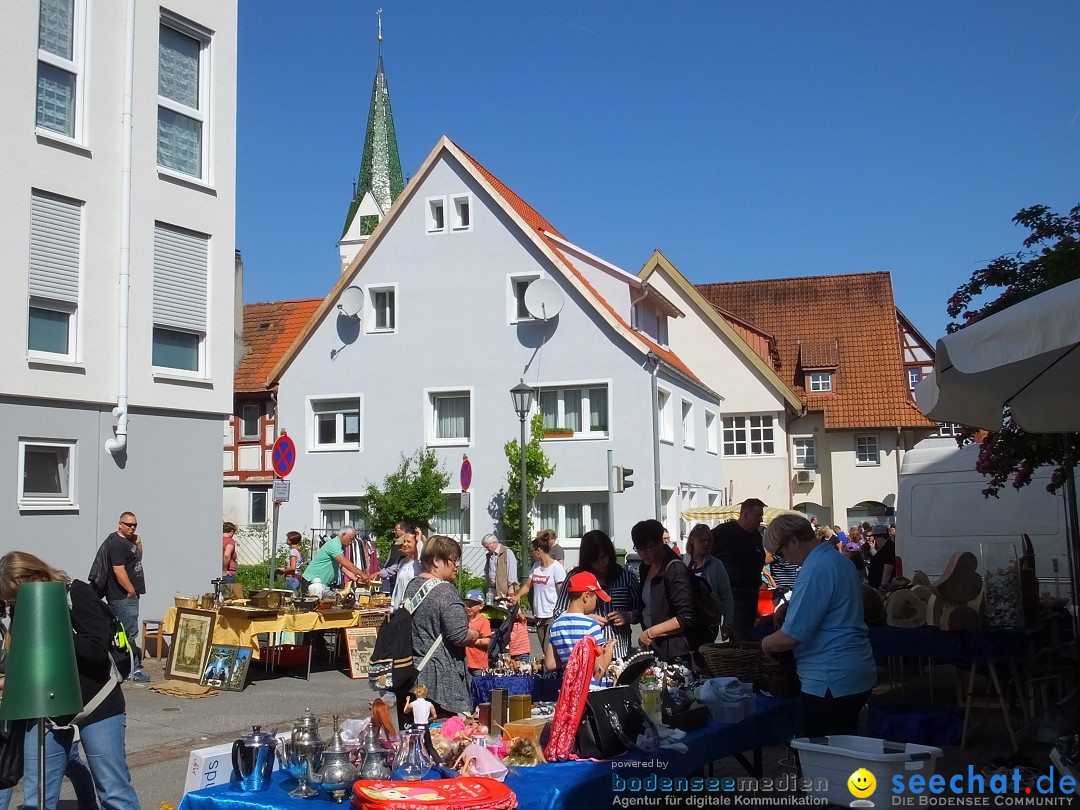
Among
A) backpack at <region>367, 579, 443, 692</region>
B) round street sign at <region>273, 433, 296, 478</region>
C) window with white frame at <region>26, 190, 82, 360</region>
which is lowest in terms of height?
backpack at <region>367, 579, 443, 692</region>

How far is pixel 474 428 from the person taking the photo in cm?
3130

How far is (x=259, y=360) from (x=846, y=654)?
36.5 metres

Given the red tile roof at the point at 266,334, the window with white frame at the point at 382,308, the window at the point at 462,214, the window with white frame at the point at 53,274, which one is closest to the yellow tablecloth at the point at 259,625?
the window with white frame at the point at 53,274

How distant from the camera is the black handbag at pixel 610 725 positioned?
530 cm

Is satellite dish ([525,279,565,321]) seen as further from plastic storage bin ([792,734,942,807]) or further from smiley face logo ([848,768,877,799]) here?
smiley face logo ([848,768,877,799])

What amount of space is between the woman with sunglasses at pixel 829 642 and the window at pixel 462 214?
26.6 m

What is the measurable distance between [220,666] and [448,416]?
62.7ft

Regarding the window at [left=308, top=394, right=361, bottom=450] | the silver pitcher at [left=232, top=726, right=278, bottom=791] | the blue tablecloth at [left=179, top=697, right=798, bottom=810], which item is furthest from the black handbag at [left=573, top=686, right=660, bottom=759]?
the window at [left=308, top=394, right=361, bottom=450]

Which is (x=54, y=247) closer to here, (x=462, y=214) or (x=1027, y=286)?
(x=1027, y=286)

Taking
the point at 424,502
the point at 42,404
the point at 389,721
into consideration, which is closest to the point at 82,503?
the point at 42,404

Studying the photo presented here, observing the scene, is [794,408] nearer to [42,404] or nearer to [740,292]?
[740,292]

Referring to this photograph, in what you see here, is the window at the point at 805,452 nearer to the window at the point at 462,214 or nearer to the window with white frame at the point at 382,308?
the window at the point at 462,214

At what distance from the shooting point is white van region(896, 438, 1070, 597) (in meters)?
13.3

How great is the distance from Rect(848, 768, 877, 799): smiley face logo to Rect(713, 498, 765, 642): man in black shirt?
21.1ft
